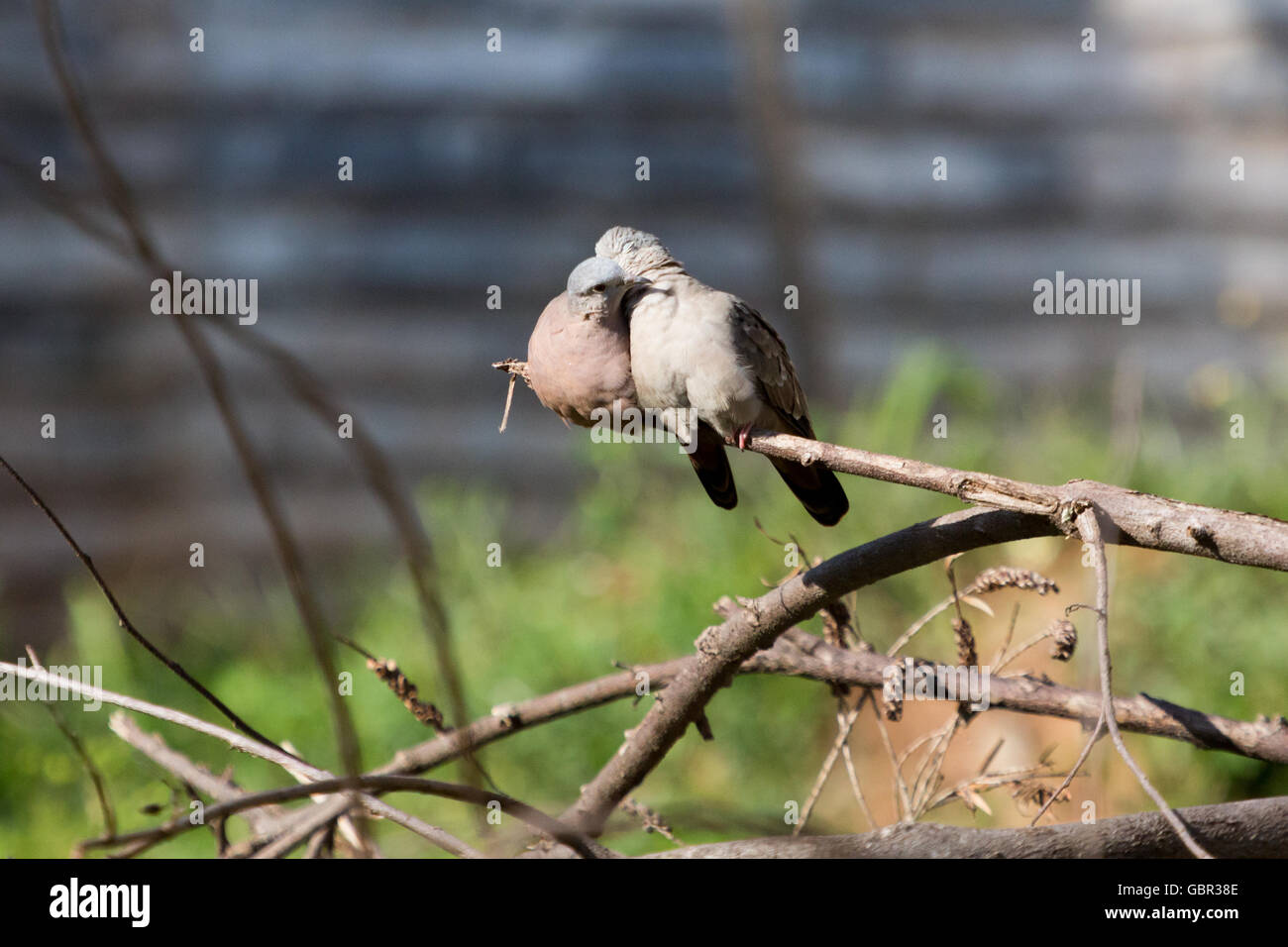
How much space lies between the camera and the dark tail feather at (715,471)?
1.63 meters

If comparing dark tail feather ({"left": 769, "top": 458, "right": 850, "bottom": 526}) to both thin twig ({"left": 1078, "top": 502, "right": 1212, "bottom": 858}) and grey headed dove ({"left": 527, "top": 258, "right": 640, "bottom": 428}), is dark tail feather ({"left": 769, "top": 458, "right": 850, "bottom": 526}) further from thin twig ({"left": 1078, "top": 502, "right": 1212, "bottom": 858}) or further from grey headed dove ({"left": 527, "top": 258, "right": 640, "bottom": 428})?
thin twig ({"left": 1078, "top": 502, "right": 1212, "bottom": 858})

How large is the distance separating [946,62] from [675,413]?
319 cm

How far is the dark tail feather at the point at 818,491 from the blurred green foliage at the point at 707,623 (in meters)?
0.89

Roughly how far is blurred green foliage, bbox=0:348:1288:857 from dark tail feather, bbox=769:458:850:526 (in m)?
0.89

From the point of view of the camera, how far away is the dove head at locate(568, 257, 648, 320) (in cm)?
128

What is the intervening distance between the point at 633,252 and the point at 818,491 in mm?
462

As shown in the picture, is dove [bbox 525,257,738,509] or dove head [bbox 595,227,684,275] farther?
dove head [bbox 595,227,684,275]

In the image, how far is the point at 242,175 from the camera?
4.15m
